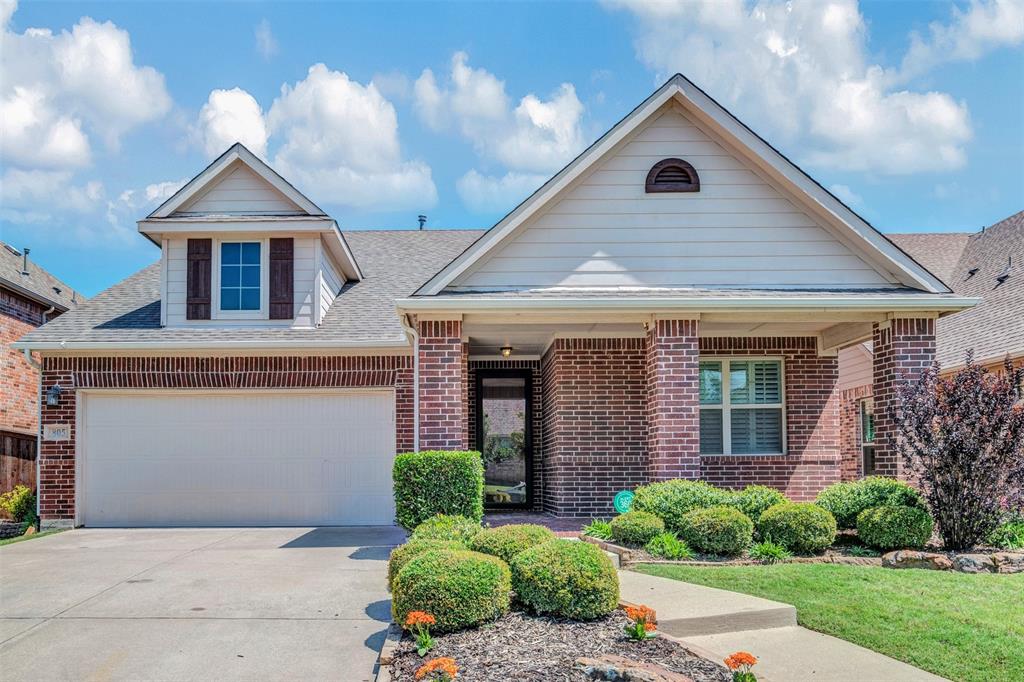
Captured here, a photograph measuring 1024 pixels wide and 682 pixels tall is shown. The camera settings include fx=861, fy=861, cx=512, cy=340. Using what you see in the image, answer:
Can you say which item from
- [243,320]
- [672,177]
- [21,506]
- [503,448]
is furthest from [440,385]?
[21,506]

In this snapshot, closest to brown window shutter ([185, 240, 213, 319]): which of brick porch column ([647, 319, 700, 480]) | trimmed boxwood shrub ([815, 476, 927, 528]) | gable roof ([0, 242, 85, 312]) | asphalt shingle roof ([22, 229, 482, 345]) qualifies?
asphalt shingle roof ([22, 229, 482, 345])

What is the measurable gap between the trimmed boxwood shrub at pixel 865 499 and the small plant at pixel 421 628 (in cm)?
589

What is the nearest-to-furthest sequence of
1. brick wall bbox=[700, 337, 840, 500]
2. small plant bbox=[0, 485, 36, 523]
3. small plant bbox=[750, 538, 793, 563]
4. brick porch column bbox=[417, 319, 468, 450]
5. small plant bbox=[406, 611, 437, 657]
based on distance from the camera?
small plant bbox=[406, 611, 437, 657]
small plant bbox=[750, 538, 793, 563]
brick porch column bbox=[417, 319, 468, 450]
brick wall bbox=[700, 337, 840, 500]
small plant bbox=[0, 485, 36, 523]

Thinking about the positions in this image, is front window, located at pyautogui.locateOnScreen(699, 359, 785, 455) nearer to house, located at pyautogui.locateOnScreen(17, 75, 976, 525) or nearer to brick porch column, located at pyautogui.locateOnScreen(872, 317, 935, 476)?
house, located at pyautogui.locateOnScreen(17, 75, 976, 525)

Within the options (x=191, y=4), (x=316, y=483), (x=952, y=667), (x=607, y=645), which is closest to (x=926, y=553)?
(x=952, y=667)

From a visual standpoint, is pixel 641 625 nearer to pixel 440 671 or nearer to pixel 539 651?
pixel 539 651

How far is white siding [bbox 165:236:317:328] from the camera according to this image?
47.5 ft

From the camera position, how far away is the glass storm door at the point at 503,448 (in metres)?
15.4

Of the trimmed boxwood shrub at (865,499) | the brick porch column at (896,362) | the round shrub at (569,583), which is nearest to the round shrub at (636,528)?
the trimmed boxwood shrub at (865,499)

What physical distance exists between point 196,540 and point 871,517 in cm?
870

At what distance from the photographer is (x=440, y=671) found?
4.85m

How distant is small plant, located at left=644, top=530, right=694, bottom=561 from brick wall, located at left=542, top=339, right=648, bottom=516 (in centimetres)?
411

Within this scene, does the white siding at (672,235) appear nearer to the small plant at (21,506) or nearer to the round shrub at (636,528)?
the round shrub at (636,528)

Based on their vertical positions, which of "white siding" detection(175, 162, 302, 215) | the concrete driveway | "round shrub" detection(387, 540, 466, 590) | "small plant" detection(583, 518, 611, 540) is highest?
"white siding" detection(175, 162, 302, 215)
